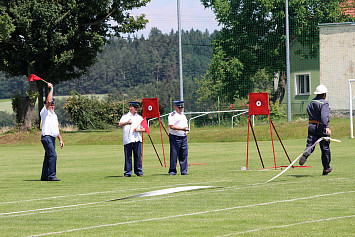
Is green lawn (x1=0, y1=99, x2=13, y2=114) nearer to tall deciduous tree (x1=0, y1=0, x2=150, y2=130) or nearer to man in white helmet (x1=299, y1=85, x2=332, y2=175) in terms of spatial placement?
tall deciduous tree (x1=0, y1=0, x2=150, y2=130)

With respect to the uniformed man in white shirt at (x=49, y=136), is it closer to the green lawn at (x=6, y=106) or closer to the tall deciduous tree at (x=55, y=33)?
the tall deciduous tree at (x=55, y=33)

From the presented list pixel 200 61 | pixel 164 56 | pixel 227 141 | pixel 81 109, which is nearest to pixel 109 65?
pixel 164 56

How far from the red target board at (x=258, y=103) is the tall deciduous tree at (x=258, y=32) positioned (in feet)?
112

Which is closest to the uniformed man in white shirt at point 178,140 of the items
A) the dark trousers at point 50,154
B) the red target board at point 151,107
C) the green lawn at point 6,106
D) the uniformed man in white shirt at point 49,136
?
the uniformed man in white shirt at point 49,136

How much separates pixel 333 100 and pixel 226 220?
38128 mm

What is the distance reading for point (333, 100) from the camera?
45500mm

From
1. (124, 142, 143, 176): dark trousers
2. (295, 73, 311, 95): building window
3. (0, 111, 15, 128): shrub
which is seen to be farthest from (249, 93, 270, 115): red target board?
(0, 111, 15, 128): shrub

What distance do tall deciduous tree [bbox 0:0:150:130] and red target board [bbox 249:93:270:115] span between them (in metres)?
24.6

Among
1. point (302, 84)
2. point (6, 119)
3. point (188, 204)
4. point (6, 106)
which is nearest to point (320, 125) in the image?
point (188, 204)

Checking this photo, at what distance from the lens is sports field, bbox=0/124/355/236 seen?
8.40 meters

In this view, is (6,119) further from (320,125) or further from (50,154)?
(320,125)

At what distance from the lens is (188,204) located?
1078 centimetres

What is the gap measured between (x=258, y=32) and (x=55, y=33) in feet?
62.7

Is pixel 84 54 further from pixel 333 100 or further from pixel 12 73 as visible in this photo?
pixel 333 100
